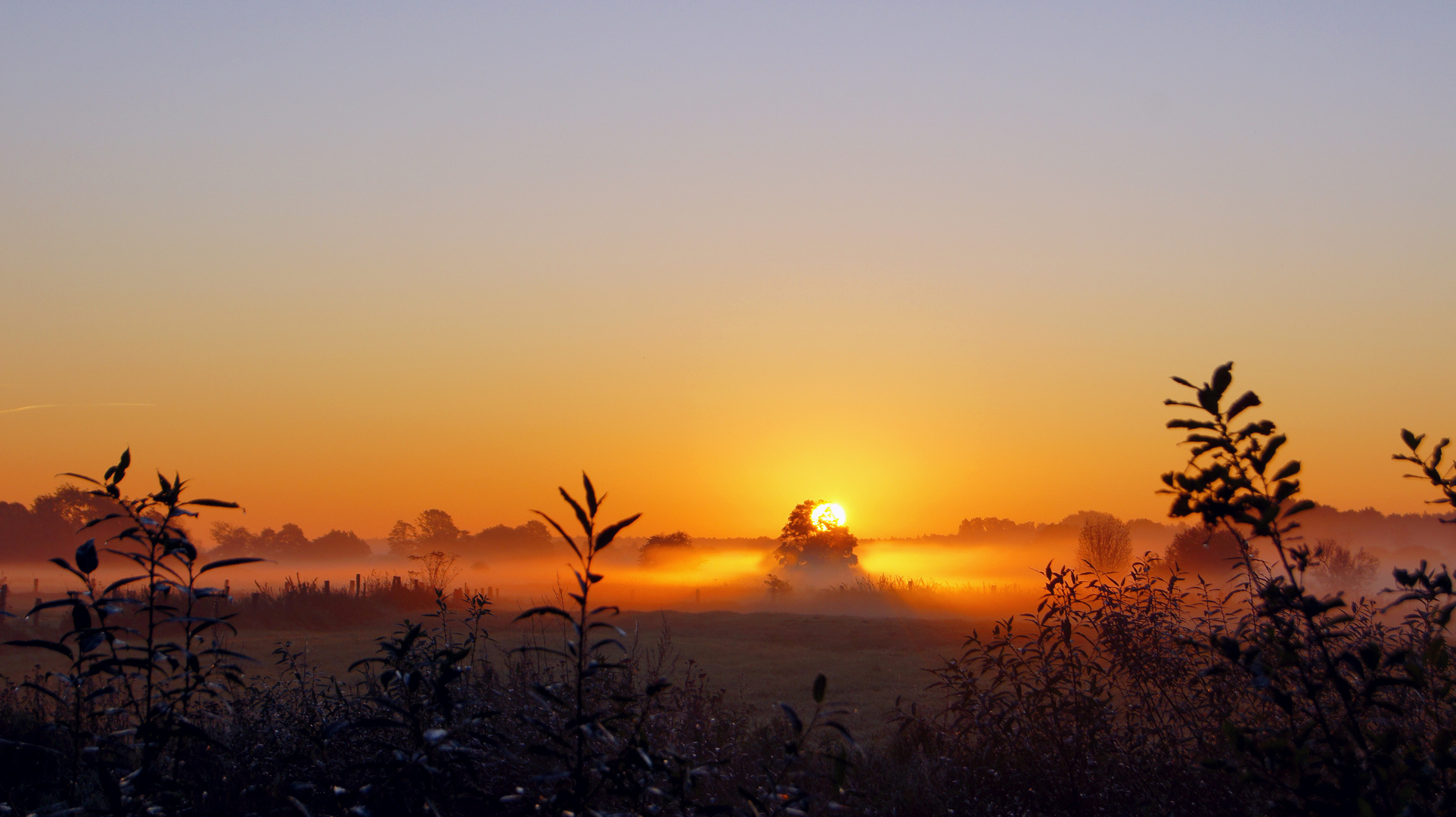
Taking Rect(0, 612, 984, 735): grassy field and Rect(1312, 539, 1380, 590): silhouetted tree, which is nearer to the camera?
Rect(0, 612, 984, 735): grassy field

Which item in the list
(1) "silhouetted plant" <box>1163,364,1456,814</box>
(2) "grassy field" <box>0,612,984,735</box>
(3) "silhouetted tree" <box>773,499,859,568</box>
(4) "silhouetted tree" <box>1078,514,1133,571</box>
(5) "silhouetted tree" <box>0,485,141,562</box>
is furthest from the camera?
(5) "silhouetted tree" <box>0,485,141,562</box>

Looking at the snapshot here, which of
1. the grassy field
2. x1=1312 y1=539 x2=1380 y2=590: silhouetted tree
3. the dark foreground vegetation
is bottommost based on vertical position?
x1=1312 y1=539 x2=1380 y2=590: silhouetted tree

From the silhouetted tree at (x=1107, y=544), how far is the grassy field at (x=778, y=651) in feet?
54.7

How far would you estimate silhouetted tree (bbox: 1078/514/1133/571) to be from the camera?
40.6 m

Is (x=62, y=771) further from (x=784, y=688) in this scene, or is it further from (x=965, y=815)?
(x=784, y=688)

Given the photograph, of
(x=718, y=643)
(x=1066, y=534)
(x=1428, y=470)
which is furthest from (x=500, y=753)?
(x=1066, y=534)

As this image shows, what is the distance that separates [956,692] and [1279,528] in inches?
177

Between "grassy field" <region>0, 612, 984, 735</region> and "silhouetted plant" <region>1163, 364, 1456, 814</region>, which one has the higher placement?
"silhouetted plant" <region>1163, 364, 1456, 814</region>

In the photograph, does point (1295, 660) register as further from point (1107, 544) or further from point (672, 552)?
point (672, 552)

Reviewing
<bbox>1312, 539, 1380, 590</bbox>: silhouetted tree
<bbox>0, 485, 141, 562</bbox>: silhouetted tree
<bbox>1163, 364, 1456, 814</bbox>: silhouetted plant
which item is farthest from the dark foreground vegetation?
<bbox>0, 485, 141, 562</bbox>: silhouetted tree

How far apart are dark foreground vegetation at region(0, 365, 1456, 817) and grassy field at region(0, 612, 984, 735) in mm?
3086

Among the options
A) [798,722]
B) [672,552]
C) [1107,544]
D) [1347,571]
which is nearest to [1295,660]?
[798,722]

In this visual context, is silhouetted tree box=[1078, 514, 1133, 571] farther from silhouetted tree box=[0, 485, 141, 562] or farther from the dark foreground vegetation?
silhouetted tree box=[0, 485, 141, 562]

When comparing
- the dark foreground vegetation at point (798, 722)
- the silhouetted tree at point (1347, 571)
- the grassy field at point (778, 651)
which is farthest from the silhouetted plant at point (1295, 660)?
the silhouetted tree at point (1347, 571)
